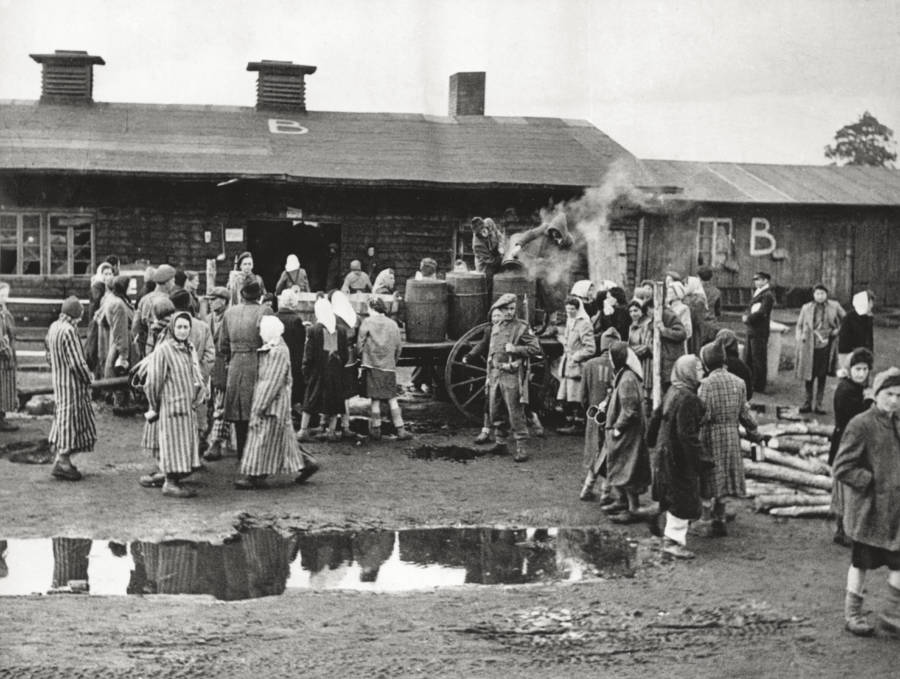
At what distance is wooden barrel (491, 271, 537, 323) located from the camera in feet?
44.0

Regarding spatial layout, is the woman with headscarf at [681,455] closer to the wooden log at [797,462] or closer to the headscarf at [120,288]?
the wooden log at [797,462]

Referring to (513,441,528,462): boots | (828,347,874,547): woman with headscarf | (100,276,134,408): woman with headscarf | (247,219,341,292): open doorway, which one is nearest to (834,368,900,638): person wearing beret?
(828,347,874,547): woman with headscarf

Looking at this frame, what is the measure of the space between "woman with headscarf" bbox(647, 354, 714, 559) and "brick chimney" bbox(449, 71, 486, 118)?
18.2 m

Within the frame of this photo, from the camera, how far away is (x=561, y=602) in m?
7.20

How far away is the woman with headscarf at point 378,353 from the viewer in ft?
40.6

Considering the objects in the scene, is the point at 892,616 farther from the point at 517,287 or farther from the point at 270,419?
the point at 517,287

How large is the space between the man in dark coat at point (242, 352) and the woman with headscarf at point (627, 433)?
3.38 metres

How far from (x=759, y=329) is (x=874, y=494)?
380 inches

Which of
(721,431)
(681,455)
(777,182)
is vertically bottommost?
(681,455)

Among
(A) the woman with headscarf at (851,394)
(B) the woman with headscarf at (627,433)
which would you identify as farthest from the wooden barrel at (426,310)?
(A) the woman with headscarf at (851,394)

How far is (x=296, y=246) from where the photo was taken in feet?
75.9

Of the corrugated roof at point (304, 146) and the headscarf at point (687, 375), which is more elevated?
the corrugated roof at point (304, 146)

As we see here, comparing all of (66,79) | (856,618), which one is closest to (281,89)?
(66,79)

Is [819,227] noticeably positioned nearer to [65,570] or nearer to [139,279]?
[139,279]
